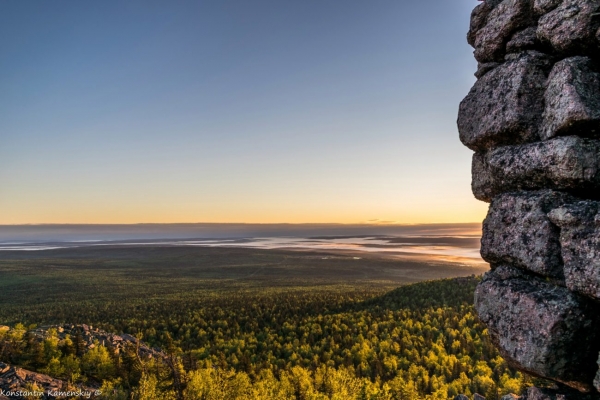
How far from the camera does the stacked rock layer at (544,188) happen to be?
7488 millimetres

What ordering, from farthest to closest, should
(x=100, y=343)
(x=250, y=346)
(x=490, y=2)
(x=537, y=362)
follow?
(x=250, y=346) → (x=100, y=343) → (x=490, y=2) → (x=537, y=362)

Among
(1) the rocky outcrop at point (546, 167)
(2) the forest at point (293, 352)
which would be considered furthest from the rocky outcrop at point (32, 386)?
(1) the rocky outcrop at point (546, 167)

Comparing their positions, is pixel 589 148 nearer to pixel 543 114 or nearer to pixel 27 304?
pixel 543 114

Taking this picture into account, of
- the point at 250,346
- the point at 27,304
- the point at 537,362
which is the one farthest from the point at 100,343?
the point at 27,304

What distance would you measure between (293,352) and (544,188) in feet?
175

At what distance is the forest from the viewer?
31684mm

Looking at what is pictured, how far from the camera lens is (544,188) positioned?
8.74m

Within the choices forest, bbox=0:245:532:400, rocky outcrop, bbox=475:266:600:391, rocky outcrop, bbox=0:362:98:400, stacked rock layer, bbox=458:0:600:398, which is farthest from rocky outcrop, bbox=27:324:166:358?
stacked rock layer, bbox=458:0:600:398

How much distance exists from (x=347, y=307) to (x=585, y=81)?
3713 inches

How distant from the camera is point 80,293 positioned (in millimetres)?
167250

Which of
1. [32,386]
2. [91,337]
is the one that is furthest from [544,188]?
[91,337]

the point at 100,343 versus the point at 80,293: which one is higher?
the point at 100,343

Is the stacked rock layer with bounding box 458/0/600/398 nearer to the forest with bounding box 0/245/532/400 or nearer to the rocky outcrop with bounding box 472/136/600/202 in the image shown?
the rocky outcrop with bounding box 472/136/600/202

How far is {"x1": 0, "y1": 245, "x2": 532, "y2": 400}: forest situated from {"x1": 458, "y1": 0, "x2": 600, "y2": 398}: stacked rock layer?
38.7ft
